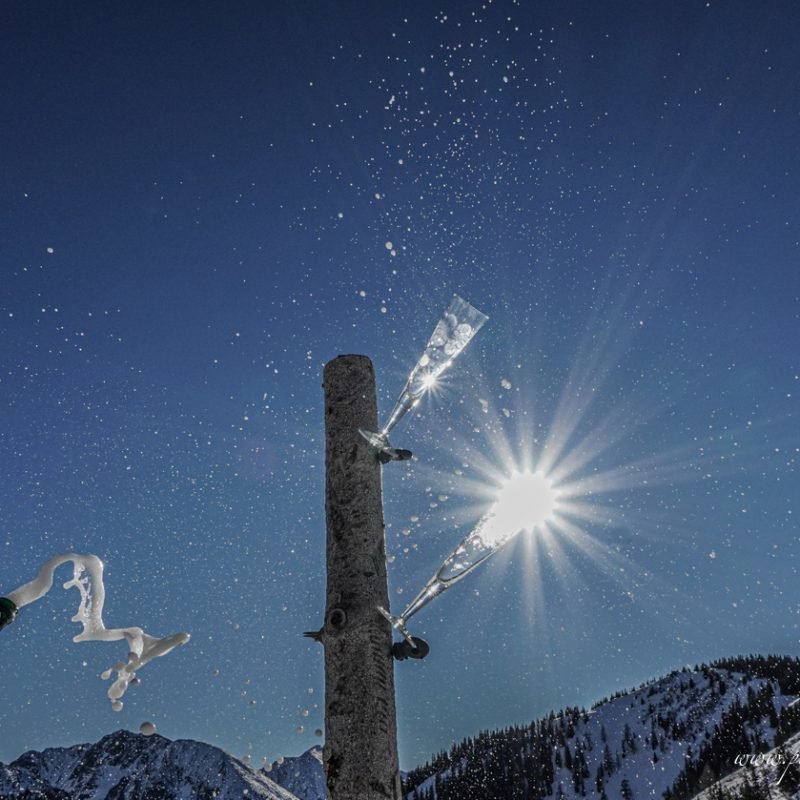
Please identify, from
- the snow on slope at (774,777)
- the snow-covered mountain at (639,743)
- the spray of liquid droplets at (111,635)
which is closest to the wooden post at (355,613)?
the spray of liquid droplets at (111,635)

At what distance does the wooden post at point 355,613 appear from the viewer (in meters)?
3.44

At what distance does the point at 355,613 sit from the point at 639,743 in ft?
474

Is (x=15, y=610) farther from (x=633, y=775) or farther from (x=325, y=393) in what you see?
(x=633, y=775)

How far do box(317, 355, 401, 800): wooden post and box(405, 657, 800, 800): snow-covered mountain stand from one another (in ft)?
321

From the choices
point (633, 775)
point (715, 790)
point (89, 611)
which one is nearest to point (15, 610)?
point (89, 611)

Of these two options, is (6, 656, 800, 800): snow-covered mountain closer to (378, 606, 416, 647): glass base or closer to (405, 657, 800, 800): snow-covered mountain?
(405, 657, 800, 800): snow-covered mountain

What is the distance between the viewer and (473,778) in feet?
440

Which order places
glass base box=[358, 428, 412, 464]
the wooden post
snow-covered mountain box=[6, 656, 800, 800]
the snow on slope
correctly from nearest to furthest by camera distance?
1. the wooden post
2. glass base box=[358, 428, 412, 464]
3. the snow on slope
4. snow-covered mountain box=[6, 656, 800, 800]

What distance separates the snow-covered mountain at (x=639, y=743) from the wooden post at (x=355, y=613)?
97.8 meters

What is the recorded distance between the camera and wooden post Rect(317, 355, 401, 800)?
3.44 metres

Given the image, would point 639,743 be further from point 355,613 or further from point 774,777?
point 355,613

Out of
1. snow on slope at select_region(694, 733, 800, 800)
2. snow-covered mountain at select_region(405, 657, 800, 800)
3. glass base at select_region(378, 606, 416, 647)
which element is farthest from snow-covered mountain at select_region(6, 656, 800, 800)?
glass base at select_region(378, 606, 416, 647)

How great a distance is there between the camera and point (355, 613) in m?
3.71

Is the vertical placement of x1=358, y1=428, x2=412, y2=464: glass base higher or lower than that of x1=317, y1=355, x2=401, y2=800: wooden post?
higher
